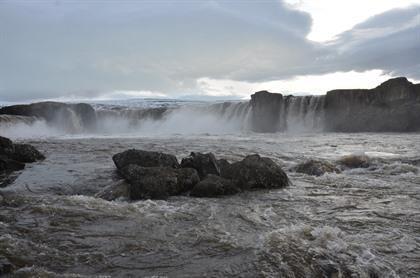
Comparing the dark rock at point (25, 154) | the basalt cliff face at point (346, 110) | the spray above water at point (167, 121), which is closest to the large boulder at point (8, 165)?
the dark rock at point (25, 154)

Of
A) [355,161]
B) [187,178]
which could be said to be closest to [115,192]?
[187,178]

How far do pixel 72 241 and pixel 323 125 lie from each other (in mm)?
39577

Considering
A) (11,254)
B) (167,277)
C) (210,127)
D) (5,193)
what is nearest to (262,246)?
(167,277)

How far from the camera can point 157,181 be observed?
9727mm

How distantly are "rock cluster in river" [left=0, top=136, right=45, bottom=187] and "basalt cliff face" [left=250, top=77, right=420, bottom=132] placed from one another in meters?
31.7

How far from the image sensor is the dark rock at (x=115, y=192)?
30.9ft

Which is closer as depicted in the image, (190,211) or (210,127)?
(190,211)

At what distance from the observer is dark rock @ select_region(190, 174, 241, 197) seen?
9.81m

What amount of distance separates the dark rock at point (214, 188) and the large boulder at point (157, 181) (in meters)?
0.43

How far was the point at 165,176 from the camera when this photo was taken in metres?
10.1

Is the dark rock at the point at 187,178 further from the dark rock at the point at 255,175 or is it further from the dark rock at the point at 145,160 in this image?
the dark rock at the point at 145,160

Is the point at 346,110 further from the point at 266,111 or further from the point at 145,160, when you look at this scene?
the point at 145,160

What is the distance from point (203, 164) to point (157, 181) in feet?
7.71

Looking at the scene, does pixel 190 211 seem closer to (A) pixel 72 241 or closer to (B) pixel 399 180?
(A) pixel 72 241
